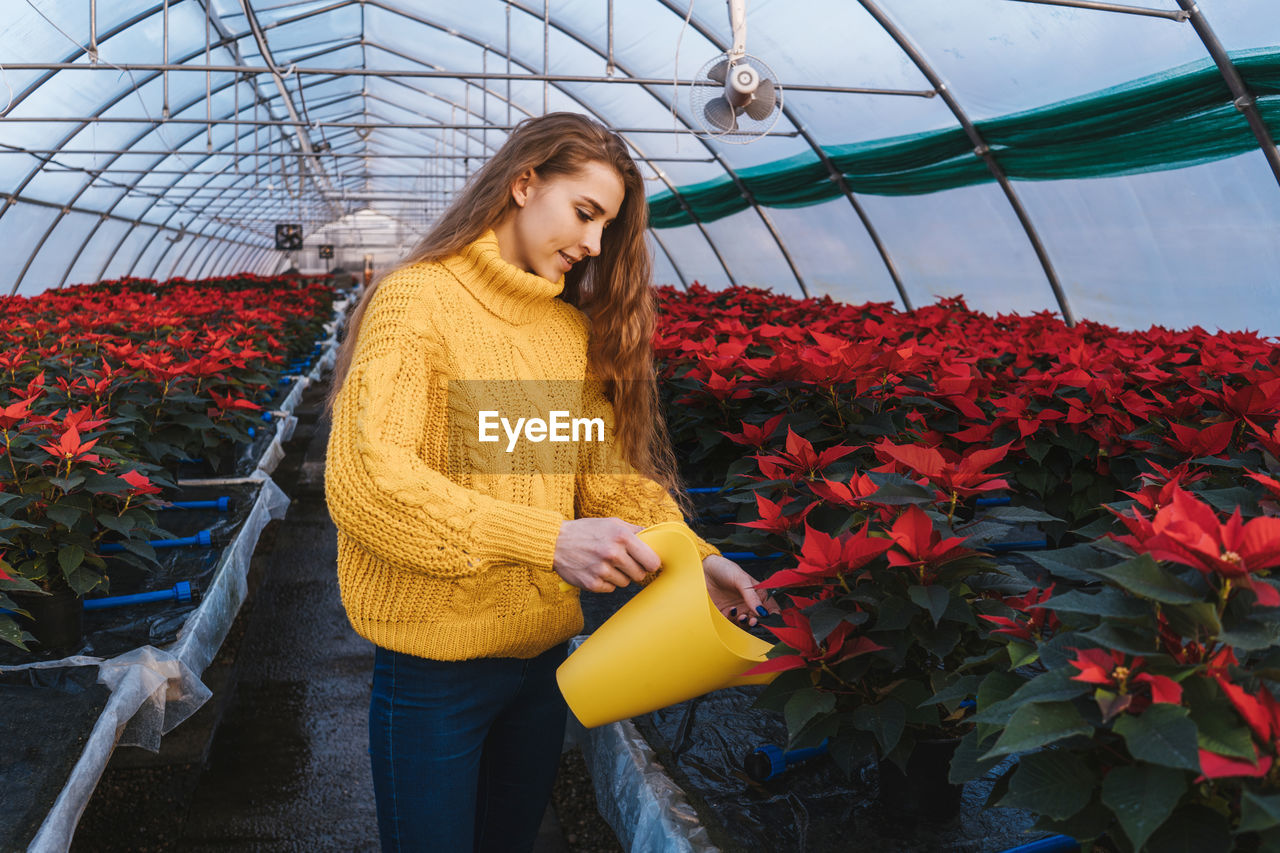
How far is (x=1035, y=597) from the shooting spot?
4.25 feet

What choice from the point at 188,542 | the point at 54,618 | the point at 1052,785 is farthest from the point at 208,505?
the point at 1052,785

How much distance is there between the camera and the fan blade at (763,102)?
4.96 metres

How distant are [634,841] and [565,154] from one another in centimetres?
137

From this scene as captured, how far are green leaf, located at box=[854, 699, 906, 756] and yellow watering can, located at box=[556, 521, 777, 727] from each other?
0.16m

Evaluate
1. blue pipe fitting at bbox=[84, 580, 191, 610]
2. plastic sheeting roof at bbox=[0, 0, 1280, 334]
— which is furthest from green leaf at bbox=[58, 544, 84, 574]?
plastic sheeting roof at bbox=[0, 0, 1280, 334]

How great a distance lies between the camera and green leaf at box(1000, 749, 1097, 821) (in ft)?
3.09

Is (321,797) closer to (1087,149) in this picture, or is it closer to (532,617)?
(532,617)

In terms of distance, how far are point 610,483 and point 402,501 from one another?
0.58 metres

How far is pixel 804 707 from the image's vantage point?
1.37 meters

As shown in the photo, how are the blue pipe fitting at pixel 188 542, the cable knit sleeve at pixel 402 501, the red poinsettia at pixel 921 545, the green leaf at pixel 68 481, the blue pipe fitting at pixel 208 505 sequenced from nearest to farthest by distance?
1. the cable knit sleeve at pixel 402 501
2. the red poinsettia at pixel 921 545
3. the green leaf at pixel 68 481
4. the blue pipe fitting at pixel 188 542
5. the blue pipe fitting at pixel 208 505

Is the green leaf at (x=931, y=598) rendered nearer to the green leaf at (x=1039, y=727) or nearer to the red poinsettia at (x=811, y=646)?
the red poinsettia at (x=811, y=646)

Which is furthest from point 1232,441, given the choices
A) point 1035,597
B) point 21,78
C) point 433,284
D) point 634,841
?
point 21,78

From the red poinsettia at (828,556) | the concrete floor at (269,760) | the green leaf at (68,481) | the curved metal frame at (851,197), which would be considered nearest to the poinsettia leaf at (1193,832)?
the red poinsettia at (828,556)

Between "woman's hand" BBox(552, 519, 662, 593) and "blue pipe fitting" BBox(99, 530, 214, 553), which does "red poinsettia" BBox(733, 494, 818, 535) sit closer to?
"woman's hand" BBox(552, 519, 662, 593)
